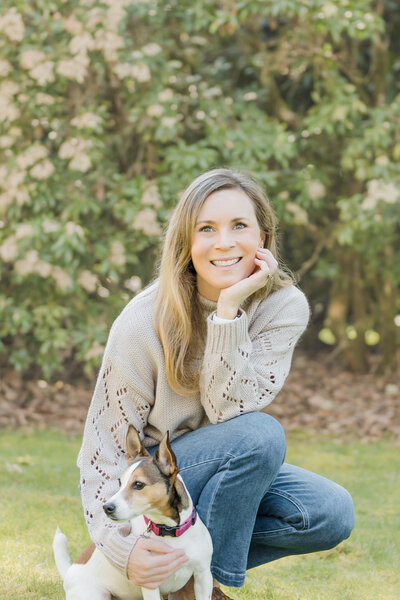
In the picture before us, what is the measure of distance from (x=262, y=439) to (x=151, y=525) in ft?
1.29

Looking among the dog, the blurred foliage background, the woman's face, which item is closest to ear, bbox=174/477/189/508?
the dog

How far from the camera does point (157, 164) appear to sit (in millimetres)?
5727

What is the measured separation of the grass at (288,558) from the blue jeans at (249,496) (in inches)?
14.8

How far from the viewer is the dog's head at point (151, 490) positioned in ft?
7.02

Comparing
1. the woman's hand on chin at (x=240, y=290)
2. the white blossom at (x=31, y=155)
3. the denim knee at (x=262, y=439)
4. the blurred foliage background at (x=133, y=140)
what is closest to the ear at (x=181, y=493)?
the denim knee at (x=262, y=439)

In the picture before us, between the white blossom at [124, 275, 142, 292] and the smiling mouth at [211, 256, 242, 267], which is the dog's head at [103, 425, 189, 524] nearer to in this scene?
the smiling mouth at [211, 256, 242, 267]

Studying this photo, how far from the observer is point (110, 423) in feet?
8.20

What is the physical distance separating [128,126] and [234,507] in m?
3.82

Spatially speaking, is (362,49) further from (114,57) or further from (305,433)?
(305,433)

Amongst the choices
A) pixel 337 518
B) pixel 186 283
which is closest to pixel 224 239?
pixel 186 283

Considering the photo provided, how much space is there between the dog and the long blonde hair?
254mm

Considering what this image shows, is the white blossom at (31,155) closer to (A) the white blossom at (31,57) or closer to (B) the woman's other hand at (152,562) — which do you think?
(A) the white blossom at (31,57)

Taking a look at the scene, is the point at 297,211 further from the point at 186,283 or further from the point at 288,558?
the point at 186,283

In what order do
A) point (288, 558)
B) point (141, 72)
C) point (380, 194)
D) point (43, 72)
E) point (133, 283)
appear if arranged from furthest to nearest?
point (133, 283) < point (380, 194) < point (141, 72) < point (43, 72) < point (288, 558)
